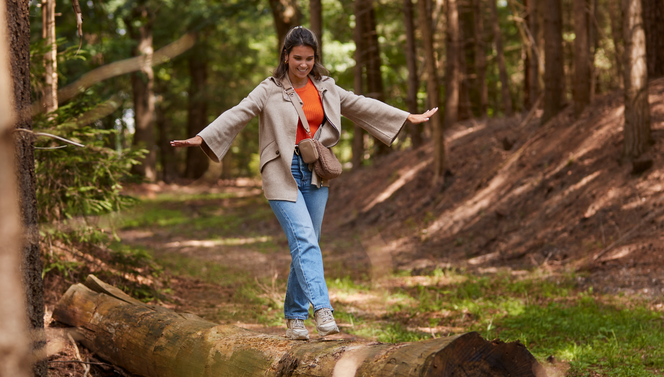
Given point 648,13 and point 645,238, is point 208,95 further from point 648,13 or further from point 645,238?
point 645,238

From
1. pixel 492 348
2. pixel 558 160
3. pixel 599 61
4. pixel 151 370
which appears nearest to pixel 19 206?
pixel 151 370

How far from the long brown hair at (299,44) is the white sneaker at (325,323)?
1.75 m

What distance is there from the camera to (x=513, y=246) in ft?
28.0

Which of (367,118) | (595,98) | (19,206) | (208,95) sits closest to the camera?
(19,206)

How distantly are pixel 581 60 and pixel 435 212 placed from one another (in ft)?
13.1

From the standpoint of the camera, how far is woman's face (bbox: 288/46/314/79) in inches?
159

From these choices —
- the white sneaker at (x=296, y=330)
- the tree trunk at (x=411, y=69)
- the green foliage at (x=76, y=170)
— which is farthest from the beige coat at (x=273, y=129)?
the tree trunk at (x=411, y=69)

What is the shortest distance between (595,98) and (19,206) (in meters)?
10.8

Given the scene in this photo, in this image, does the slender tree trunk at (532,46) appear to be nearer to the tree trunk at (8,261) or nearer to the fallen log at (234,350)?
the fallen log at (234,350)

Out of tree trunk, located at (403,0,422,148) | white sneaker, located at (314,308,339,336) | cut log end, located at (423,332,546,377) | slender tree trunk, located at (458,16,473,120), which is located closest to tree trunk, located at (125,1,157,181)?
tree trunk, located at (403,0,422,148)

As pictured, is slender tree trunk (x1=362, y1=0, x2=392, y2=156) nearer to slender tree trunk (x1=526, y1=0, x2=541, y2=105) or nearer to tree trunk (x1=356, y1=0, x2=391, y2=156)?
tree trunk (x1=356, y1=0, x2=391, y2=156)

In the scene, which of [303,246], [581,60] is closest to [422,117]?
[303,246]

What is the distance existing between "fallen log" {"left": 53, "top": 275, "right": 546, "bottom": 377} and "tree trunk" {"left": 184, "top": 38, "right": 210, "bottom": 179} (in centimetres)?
2627

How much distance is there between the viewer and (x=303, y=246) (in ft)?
13.1
